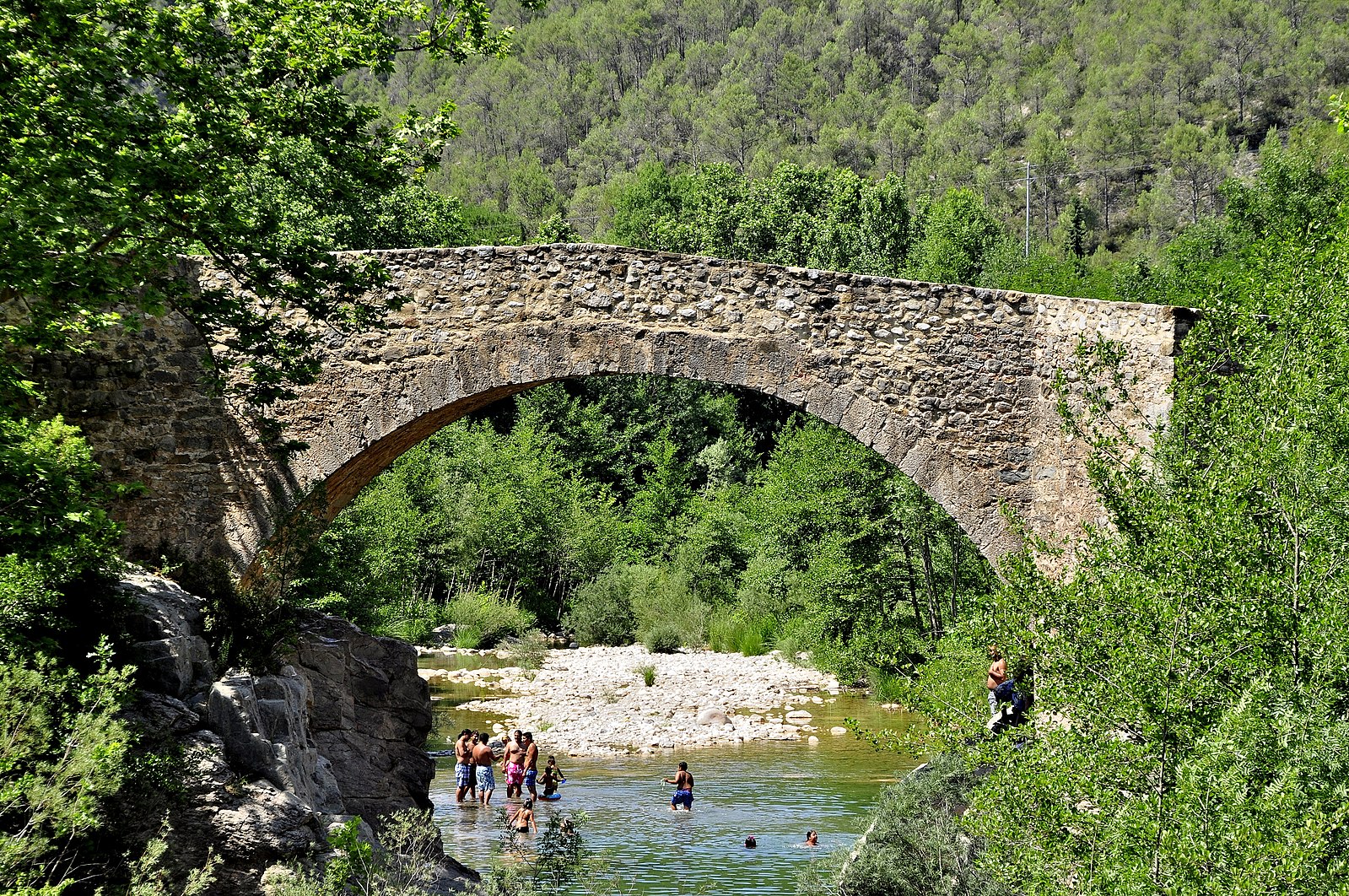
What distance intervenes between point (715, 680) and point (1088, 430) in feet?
41.8

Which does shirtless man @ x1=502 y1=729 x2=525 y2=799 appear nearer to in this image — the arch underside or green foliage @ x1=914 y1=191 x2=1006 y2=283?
the arch underside

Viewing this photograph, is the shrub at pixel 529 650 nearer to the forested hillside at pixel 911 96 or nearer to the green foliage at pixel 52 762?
the green foliage at pixel 52 762

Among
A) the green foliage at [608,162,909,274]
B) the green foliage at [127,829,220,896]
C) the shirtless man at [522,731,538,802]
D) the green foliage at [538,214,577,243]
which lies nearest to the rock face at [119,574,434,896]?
the green foliage at [127,829,220,896]

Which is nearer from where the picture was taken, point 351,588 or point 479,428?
point 351,588

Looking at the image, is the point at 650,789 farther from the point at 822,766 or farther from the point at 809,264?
the point at 809,264

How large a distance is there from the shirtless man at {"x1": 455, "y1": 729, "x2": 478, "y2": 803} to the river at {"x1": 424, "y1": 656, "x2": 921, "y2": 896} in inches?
6.5

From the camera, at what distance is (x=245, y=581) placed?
968cm

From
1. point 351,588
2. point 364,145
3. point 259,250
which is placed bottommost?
point 351,588

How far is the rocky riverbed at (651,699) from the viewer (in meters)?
16.6

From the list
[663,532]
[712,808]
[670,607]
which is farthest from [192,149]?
[663,532]

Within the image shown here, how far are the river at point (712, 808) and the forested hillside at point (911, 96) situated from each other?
34.1 m

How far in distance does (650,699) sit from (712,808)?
6710 mm

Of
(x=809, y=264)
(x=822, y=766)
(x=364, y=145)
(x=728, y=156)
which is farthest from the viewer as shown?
(x=728, y=156)

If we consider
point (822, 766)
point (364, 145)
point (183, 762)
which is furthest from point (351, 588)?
point (183, 762)
